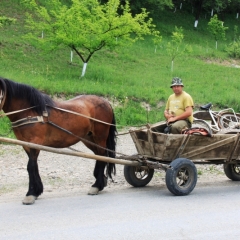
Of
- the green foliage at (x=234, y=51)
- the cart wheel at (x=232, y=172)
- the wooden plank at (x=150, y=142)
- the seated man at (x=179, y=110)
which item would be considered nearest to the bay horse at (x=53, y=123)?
the wooden plank at (x=150, y=142)

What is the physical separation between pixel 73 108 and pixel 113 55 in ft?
69.1

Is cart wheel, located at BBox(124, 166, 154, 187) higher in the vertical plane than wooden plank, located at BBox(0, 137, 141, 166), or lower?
lower

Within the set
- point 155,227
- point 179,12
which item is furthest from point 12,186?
point 179,12

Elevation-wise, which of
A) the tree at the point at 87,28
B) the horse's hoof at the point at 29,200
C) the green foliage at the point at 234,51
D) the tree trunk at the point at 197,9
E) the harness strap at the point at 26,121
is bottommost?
the horse's hoof at the point at 29,200

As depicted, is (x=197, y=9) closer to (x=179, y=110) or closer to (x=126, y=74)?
(x=126, y=74)

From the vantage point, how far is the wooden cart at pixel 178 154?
301 inches

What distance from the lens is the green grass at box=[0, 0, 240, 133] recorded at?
18609 mm

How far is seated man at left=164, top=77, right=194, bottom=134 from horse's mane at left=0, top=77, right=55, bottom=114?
7.52 ft

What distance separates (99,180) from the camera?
8.03 m

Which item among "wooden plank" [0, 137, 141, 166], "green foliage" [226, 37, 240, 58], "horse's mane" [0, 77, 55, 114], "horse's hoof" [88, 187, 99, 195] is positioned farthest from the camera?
"green foliage" [226, 37, 240, 58]

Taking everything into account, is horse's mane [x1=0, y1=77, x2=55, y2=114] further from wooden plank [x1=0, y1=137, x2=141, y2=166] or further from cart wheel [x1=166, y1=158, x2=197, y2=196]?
cart wheel [x1=166, y1=158, x2=197, y2=196]

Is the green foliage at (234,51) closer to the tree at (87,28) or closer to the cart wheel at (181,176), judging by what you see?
the tree at (87,28)

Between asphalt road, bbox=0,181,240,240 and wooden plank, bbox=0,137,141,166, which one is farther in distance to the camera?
wooden plank, bbox=0,137,141,166

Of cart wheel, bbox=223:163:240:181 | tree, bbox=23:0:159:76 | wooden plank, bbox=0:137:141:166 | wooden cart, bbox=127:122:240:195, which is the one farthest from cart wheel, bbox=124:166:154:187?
tree, bbox=23:0:159:76
